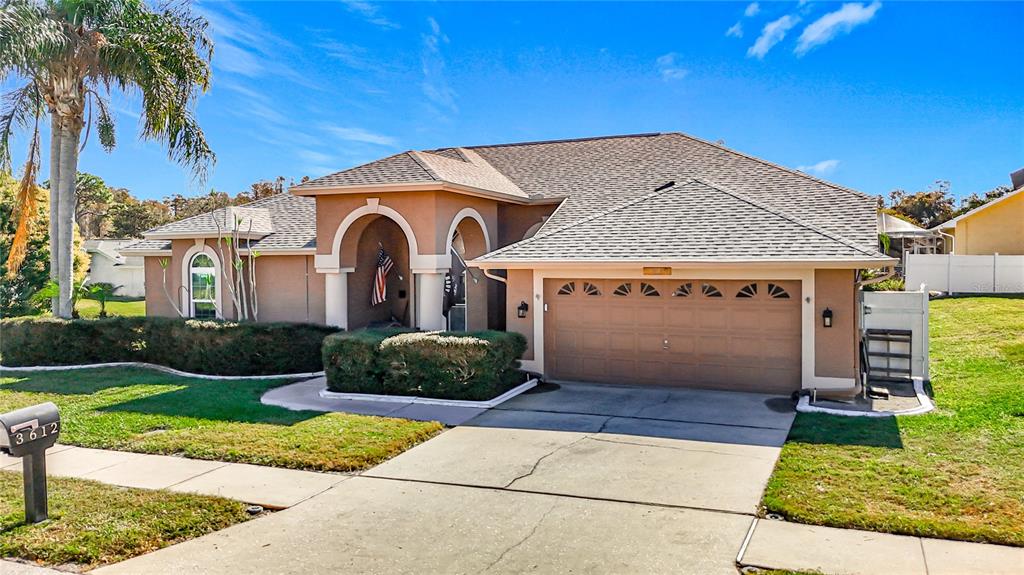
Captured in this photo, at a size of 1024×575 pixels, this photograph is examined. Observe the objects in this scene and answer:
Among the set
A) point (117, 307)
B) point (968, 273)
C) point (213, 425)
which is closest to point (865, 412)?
point (213, 425)

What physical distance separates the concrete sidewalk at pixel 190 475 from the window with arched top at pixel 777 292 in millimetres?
7804

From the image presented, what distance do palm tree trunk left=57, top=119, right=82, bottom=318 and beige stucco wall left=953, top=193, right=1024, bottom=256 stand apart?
3213 centimetres

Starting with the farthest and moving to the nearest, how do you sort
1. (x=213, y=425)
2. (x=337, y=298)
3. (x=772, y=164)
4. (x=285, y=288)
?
(x=285, y=288) → (x=772, y=164) → (x=337, y=298) → (x=213, y=425)

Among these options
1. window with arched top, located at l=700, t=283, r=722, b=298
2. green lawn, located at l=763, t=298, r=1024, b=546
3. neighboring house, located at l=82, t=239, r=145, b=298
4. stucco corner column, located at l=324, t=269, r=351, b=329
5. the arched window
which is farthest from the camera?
neighboring house, located at l=82, t=239, r=145, b=298

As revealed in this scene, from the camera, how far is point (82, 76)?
16984 mm

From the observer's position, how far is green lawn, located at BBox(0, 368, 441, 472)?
8.53 metres

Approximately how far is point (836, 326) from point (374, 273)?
10945mm

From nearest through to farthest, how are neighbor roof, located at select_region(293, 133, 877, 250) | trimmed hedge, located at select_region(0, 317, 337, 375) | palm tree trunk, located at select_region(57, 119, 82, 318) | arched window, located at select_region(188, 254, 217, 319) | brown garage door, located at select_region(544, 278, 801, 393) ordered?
brown garage door, located at select_region(544, 278, 801, 393), neighbor roof, located at select_region(293, 133, 877, 250), trimmed hedge, located at select_region(0, 317, 337, 375), palm tree trunk, located at select_region(57, 119, 82, 318), arched window, located at select_region(188, 254, 217, 319)

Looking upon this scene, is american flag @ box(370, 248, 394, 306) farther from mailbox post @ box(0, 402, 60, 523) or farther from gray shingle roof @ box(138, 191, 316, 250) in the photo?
mailbox post @ box(0, 402, 60, 523)

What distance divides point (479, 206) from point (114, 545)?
11589 millimetres

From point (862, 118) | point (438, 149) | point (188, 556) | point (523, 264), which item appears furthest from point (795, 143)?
point (188, 556)

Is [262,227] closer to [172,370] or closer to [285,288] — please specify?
[285,288]

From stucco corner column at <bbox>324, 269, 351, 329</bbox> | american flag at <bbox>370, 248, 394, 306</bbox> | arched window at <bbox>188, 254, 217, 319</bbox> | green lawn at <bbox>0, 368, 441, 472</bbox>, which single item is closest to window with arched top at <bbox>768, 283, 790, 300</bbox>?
green lawn at <bbox>0, 368, 441, 472</bbox>

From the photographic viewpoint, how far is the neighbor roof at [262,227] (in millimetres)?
17797
